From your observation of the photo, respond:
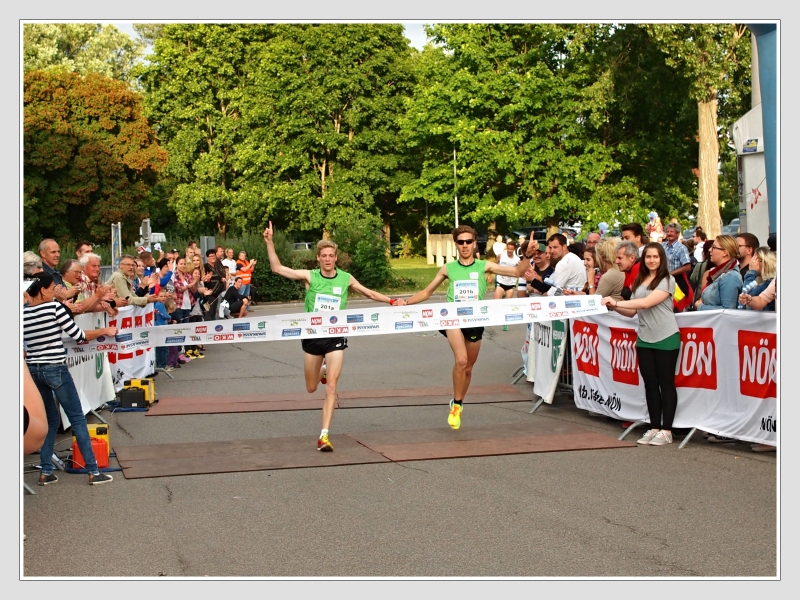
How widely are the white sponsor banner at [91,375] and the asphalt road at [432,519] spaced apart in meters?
1.08

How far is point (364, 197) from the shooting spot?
186 ft

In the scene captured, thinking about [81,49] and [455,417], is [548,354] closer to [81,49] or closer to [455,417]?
[455,417]

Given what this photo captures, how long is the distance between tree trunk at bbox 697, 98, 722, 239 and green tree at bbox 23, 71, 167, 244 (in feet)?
102

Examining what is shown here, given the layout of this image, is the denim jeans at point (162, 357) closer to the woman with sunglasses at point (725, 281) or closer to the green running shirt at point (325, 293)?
the green running shirt at point (325, 293)

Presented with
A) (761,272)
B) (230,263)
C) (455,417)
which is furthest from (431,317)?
(230,263)

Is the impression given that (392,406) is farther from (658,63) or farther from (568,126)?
(568,126)

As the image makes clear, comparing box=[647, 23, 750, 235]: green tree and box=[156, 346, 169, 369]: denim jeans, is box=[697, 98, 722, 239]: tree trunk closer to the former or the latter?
box=[647, 23, 750, 235]: green tree

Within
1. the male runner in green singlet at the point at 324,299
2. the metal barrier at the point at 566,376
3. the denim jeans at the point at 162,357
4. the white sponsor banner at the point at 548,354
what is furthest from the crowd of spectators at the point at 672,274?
the denim jeans at the point at 162,357

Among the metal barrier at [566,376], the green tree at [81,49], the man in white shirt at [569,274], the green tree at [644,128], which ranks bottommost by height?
the metal barrier at [566,376]

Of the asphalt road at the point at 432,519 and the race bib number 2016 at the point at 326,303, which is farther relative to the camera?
the race bib number 2016 at the point at 326,303

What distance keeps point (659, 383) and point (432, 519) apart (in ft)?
11.8

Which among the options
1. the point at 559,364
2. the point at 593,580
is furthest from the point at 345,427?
the point at 593,580

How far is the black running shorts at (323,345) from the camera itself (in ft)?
32.3

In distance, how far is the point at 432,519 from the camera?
705 centimetres
